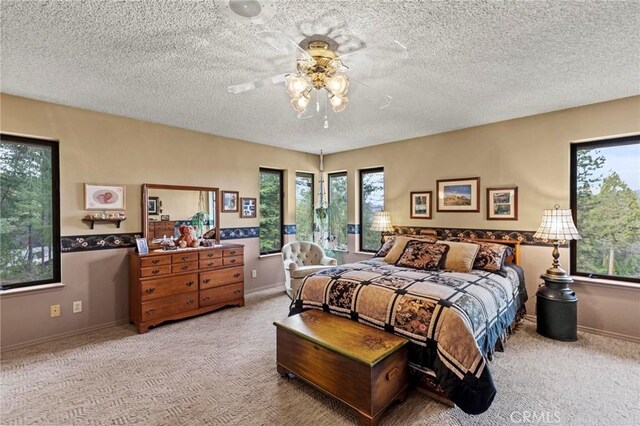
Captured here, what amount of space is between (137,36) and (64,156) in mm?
2156

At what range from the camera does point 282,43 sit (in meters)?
Answer: 2.13

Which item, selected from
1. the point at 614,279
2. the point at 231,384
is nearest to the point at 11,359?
the point at 231,384

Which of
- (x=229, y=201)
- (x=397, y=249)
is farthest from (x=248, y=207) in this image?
(x=397, y=249)

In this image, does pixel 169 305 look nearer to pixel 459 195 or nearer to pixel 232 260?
pixel 232 260

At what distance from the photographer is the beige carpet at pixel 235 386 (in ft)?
6.82

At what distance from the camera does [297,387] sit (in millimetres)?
2430

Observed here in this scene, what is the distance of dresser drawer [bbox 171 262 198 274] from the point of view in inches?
149

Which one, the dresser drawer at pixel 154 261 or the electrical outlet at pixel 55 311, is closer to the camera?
the electrical outlet at pixel 55 311

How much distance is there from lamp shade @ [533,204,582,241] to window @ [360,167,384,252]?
252 centimetres

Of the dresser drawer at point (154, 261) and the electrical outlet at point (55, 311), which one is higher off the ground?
the dresser drawer at point (154, 261)

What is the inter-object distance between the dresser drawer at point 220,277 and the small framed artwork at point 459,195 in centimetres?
319

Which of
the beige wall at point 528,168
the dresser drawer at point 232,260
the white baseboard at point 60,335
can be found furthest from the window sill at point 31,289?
the beige wall at point 528,168

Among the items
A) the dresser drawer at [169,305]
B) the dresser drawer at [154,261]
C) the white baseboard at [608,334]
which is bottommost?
the white baseboard at [608,334]

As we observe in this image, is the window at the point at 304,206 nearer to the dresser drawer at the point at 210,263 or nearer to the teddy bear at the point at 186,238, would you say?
the dresser drawer at the point at 210,263
